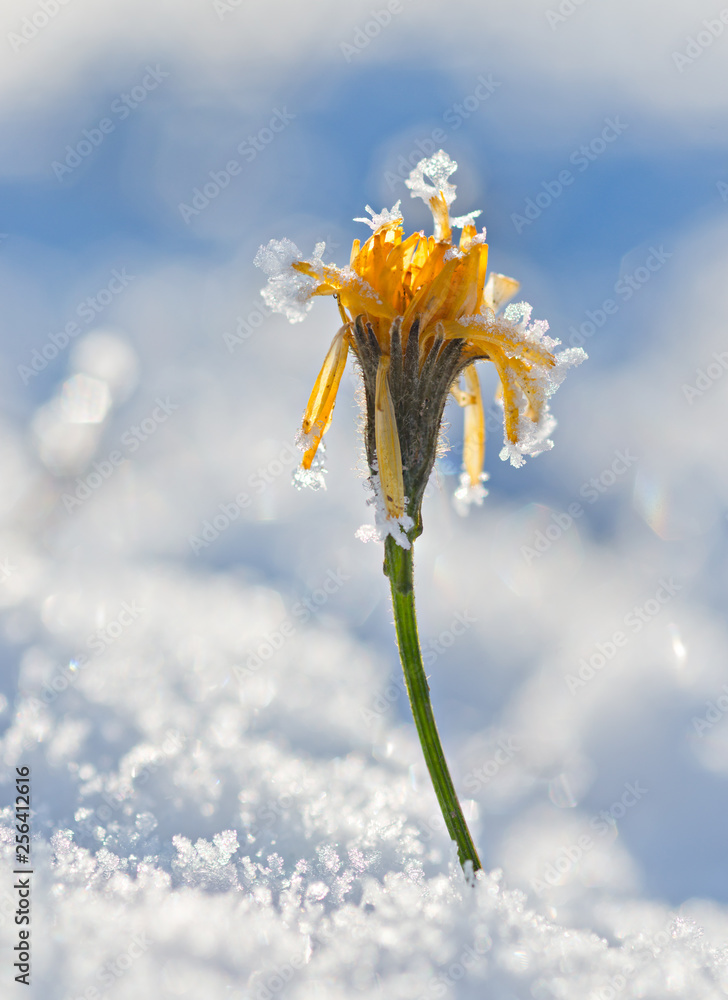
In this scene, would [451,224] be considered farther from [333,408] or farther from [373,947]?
[373,947]

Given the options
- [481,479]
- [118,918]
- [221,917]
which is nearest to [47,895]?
[118,918]

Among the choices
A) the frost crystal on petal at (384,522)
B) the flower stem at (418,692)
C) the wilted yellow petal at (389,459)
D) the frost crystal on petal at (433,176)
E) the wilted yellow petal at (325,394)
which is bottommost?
the flower stem at (418,692)

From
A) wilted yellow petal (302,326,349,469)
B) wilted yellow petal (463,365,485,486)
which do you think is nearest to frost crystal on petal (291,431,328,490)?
wilted yellow petal (302,326,349,469)

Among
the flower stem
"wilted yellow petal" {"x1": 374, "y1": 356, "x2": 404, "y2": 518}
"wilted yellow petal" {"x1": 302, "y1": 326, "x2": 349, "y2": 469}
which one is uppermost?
"wilted yellow petal" {"x1": 302, "y1": 326, "x2": 349, "y2": 469}

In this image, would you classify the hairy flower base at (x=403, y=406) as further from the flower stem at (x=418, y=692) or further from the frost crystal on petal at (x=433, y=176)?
the frost crystal on petal at (x=433, y=176)

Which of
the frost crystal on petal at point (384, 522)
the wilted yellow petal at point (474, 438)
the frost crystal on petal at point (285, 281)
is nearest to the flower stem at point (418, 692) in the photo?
the frost crystal on petal at point (384, 522)

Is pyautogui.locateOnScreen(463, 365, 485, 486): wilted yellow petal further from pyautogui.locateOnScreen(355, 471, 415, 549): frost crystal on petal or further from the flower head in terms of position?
pyautogui.locateOnScreen(355, 471, 415, 549): frost crystal on petal

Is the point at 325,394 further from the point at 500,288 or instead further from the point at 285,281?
the point at 500,288
